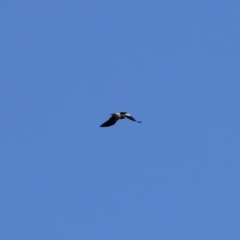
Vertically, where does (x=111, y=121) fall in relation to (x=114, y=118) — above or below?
below

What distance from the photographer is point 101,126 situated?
41500 millimetres

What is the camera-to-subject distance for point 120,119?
41.6 m

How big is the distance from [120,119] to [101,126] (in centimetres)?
172
